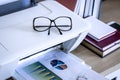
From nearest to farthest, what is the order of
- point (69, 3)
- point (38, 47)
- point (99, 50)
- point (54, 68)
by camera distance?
1. point (38, 47)
2. point (54, 68)
3. point (99, 50)
4. point (69, 3)

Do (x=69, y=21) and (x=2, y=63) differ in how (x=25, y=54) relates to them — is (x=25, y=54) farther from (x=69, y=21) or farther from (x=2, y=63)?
(x=69, y=21)

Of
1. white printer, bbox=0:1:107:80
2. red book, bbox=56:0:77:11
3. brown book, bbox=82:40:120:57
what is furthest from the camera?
red book, bbox=56:0:77:11

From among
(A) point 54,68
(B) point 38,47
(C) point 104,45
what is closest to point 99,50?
(C) point 104,45

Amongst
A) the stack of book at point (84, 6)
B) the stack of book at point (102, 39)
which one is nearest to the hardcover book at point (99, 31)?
the stack of book at point (102, 39)

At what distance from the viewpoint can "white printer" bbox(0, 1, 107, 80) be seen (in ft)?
2.72

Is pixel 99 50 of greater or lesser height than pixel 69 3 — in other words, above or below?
below

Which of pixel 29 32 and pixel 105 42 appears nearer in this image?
pixel 29 32

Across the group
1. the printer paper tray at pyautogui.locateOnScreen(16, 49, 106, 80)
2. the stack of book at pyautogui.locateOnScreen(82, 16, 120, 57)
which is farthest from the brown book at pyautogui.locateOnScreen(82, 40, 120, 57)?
the printer paper tray at pyautogui.locateOnScreen(16, 49, 106, 80)

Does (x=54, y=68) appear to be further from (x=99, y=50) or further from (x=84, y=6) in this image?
(x=84, y=6)

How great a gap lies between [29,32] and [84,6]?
0.51m

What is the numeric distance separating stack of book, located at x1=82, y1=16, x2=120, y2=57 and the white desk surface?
19cm

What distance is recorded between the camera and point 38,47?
0.85m

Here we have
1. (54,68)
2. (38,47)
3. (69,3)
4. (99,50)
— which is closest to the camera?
(38,47)

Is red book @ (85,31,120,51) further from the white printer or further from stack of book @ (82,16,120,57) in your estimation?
the white printer
